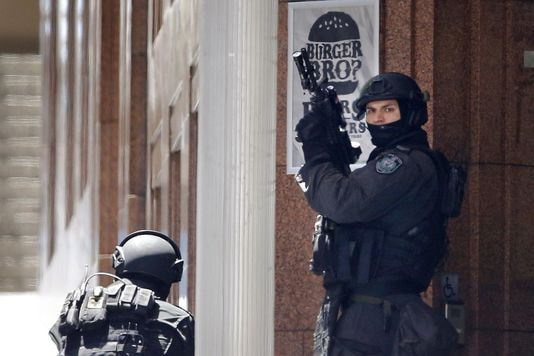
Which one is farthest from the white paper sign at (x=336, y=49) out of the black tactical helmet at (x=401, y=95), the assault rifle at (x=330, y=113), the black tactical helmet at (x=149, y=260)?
the black tactical helmet at (x=401, y=95)

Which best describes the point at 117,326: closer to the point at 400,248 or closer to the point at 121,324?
the point at 121,324

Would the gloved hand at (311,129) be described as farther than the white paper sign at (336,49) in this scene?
No

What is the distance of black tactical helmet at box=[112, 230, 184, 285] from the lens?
31.5 feet

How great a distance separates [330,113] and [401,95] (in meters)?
0.34

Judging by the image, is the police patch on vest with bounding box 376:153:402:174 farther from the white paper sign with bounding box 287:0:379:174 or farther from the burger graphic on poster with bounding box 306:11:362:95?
the burger graphic on poster with bounding box 306:11:362:95

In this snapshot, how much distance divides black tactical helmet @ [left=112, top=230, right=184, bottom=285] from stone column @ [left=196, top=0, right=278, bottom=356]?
1.11ft

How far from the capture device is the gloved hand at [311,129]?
8.55 metres

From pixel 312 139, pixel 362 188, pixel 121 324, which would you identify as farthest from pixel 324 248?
pixel 121 324

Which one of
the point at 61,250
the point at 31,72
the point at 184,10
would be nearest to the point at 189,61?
the point at 184,10

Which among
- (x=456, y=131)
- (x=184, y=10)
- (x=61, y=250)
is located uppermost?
(x=184, y=10)

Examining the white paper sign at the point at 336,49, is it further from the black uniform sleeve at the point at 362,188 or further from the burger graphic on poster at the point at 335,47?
the black uniform sleeve at the point at 362,188

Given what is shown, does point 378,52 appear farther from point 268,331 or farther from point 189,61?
point 189,61

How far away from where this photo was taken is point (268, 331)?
30.6ft

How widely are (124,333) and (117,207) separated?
11.7 m
